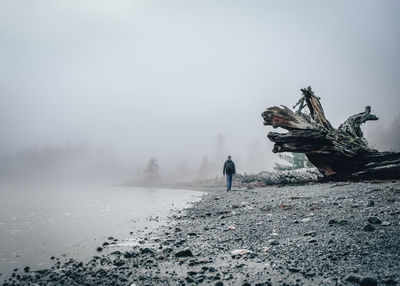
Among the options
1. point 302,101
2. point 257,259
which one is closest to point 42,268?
point 257,259

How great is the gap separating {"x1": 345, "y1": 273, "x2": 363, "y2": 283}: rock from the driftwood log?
427 inches

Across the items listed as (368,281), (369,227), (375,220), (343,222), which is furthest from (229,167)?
(368,281)

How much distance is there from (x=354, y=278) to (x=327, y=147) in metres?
11.3

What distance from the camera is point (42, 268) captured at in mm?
3938

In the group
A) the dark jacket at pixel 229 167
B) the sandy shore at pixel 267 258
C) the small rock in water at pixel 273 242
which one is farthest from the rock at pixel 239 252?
the dark jacket at pixel 229 167

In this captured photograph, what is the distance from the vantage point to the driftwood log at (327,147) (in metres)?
12.2

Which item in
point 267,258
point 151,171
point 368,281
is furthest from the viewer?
point 151,171

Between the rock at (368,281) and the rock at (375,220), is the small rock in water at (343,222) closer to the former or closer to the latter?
the rock at (375,220)

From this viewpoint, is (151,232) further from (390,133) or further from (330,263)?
(390,133)

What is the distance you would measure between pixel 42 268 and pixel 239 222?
4.26 m

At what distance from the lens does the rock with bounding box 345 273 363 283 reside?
8.35 feet

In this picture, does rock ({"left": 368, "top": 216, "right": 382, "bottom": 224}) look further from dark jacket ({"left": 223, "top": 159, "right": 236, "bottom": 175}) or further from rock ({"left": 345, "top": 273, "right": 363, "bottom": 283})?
dark jacket ({"left": 223, "top": 159, "right": 236, "bottom": 175})

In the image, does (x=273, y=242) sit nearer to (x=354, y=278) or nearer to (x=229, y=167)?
(x=354, y=278)

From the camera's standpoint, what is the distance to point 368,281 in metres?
2.46
